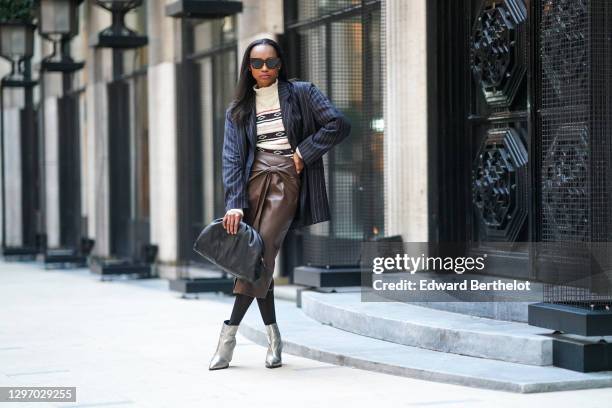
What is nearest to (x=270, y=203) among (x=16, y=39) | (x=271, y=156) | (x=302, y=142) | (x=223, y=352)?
(x=271, y=156)

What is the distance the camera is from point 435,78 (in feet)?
33.6

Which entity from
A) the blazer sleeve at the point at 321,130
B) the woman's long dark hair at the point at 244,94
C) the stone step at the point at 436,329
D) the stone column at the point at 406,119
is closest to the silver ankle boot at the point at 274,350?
the stone step at the point at 436,329

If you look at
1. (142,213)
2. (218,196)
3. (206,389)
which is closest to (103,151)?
(142,213)

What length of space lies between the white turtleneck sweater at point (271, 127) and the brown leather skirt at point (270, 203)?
52mm

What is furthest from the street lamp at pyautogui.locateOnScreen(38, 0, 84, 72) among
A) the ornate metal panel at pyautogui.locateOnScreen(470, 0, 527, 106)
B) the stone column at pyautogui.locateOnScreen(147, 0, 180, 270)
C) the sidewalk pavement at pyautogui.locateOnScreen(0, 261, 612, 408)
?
the ornate metal panel at pyautogui.locateOnScreen(470, 0, 527, 106)

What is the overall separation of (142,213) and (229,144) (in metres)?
10.8

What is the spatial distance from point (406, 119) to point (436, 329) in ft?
9.70

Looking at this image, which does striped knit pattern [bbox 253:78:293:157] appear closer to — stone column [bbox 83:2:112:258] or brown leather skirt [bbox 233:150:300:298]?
brown leather skirt [bbox 233:150:300:298]

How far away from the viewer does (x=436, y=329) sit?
804 cm

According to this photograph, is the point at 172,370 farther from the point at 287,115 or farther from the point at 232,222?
the point at 287,115

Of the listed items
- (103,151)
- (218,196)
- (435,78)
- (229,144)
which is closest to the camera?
(229,144)

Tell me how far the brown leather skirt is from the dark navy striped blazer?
59mm

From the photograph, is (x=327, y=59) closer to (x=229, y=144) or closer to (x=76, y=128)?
(x=229, y=144)

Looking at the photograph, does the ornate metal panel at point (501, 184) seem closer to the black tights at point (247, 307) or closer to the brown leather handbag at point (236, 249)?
the black tights at point (247, 307)
